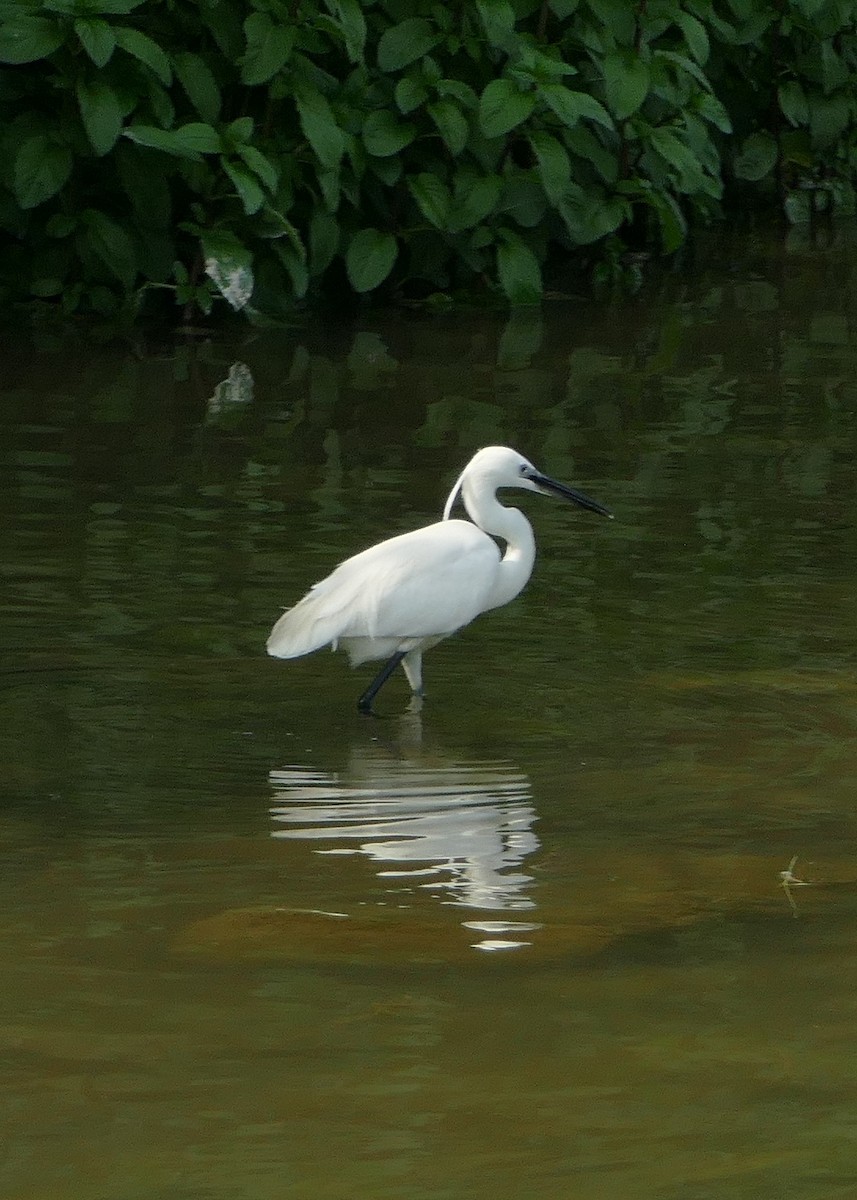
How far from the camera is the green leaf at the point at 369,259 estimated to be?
970cm

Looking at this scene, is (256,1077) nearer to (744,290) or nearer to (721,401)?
(721,401)

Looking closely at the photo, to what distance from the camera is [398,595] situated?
204 inches

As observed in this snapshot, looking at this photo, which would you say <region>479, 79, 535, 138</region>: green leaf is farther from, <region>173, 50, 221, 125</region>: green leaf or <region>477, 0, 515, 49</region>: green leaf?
<region>173, 50, 221, 125</region>: green leaf

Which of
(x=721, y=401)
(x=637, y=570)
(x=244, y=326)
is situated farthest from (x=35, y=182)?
(x=637, y=570)

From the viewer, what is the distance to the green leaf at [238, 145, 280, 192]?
897 centimetres

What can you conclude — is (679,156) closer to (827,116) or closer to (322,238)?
(322,238)

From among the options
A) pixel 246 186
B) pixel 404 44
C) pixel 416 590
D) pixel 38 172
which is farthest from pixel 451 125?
pixel 416 590

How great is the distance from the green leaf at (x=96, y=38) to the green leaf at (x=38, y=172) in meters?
0.60

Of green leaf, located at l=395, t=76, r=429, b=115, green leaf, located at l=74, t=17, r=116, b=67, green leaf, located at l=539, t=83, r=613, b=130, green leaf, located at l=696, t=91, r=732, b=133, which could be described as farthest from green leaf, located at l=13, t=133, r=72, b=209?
green leaf, located at l=696, t=91, r=732, b=133

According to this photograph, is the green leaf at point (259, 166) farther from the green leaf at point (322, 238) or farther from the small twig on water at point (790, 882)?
the small twig on water at point (790, 882)

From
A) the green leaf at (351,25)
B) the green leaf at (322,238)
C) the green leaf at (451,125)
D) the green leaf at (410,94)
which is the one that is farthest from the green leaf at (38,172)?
the green leaf at (451,125)

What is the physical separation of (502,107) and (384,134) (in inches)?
24.0

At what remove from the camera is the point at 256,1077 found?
2.94 m

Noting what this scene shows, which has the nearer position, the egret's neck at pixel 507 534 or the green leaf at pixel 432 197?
the egret's neck at pixel 507 534
